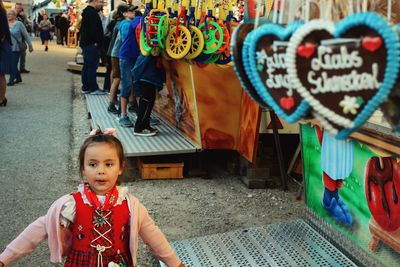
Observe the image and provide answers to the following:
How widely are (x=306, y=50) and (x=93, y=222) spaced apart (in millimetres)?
1441

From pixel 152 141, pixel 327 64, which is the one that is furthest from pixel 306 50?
pixel 152 141

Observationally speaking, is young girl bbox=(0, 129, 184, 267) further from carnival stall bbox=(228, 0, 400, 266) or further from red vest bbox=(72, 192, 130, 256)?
carnival stall bbox=(228, 0, 400, 266)

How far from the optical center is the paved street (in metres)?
4.18

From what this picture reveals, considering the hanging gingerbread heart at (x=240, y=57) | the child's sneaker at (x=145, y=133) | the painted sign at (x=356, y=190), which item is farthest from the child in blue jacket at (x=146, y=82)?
the hanging gingerbread heart at (x=240, y=57)

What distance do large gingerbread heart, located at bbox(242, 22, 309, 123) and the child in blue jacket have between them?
4.29m

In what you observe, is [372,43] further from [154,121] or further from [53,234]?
[154,121]

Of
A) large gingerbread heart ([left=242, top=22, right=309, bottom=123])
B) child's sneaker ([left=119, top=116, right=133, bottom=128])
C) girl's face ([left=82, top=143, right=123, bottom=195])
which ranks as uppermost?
large gingerbread heart ([left=242, top=22, right=309, bottom=123])

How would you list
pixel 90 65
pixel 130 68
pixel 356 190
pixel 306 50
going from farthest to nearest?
pixel 90 65 → pixel 130 68 → pixel 356 190 → pixel 306 50

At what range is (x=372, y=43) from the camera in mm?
1152

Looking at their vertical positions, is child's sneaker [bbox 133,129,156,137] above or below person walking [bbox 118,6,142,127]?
below

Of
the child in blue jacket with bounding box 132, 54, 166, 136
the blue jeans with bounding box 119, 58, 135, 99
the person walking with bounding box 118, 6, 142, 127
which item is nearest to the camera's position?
the child in blue jacket with bounding box 132, 54, 166, 136

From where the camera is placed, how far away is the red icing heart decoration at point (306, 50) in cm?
125

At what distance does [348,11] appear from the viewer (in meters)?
1.50

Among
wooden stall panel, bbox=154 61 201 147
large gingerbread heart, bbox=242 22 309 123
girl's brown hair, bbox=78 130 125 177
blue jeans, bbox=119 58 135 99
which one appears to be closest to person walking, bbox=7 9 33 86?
blue jeans, bbox=119 58 135 99
